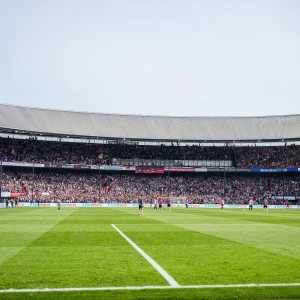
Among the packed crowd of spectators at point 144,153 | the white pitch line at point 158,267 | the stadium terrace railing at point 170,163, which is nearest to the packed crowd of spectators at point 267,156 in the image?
the packed crowd of spectators at point 144,153

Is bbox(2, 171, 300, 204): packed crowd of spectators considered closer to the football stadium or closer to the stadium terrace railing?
the football stadium

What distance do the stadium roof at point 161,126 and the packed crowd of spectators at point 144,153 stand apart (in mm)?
5070

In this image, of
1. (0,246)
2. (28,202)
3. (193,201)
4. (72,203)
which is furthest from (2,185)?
(0,246)

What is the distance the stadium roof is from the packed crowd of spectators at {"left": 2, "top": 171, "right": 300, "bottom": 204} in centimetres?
854

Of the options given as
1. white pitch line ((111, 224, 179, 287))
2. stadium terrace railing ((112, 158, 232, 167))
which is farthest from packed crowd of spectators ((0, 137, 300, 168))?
white pitch line ((111, 224, 179, 287))

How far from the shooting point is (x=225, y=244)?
49.3 feet

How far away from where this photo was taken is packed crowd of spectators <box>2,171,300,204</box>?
2908 inches

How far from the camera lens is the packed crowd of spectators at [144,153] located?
3184 inches

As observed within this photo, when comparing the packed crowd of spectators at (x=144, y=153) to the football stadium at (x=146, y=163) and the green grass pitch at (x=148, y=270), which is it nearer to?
the football stadium at (x=146, y=163)

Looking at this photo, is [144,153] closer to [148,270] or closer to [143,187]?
→ [143,187]

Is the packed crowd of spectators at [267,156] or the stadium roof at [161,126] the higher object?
the stadium roof at [161,126]

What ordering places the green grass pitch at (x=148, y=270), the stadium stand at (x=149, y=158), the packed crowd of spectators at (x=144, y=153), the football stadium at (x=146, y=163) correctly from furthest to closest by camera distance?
the packed crowd of spectators at (x=144, y=153), the stadium stand at (x=149, y=158), the football stadium at (x=146, y=163), the green grass pitch at (x=148, y=270)

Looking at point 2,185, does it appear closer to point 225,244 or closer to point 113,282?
point 225,244

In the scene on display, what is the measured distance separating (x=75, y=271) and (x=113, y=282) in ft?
5.09
